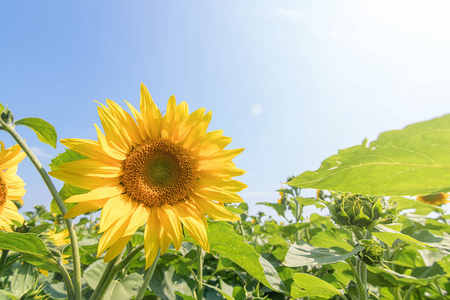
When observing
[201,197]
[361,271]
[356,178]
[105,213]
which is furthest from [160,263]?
[356,178]

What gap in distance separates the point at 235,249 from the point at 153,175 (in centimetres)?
58

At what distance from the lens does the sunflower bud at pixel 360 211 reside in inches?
63.3

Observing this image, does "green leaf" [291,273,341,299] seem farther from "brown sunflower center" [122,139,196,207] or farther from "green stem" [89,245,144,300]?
"green stem" [89,245,144,300]

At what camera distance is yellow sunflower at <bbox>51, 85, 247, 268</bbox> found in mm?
1209

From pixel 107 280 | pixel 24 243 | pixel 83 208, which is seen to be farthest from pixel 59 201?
pixel 107 280

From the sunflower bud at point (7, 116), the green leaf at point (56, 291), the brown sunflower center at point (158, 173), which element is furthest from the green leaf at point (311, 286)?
the green leaf at point (56, 291)

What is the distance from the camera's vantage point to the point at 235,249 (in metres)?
1.26

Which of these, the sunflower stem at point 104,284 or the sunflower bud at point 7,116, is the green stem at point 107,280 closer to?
the sunflower stem at point 104,284

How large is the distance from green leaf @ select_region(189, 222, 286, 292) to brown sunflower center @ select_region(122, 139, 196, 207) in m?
0.26

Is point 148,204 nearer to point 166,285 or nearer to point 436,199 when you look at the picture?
point 166,285

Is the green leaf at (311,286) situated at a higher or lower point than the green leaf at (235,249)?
lower

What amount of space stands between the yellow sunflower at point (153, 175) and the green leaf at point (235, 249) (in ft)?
0.18

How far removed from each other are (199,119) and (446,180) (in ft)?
3.41

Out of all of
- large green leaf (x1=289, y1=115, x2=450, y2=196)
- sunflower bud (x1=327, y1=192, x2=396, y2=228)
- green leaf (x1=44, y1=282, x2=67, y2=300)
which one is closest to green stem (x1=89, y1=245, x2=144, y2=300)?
large green leaf (x1=289, y1=115, x2=450, y2=196)
